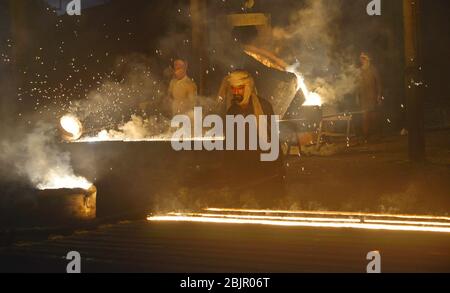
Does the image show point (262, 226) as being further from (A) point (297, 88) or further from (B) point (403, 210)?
(A) point (297, 88)

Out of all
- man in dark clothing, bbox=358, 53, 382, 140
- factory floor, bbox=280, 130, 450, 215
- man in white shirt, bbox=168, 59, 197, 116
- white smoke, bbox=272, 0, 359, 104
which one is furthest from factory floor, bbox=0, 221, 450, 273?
white smoke, bbox=272, 0, 359, 104

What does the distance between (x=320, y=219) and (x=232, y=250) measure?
1.67m

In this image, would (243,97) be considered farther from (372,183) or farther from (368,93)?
(368,93)

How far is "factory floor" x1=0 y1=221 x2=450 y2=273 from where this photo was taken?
4645 millimetres

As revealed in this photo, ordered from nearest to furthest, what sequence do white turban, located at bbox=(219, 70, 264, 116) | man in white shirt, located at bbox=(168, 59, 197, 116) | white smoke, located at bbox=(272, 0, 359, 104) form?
white turban, located at bbox=(219, 70, 264, 116) → man in white shirt, located at bbox=(168, 59, 197, 116) → white smoke, located at bbox=(272, 0, 359, 104)

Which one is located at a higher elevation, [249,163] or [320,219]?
[249,163]

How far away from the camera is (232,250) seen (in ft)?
17.3

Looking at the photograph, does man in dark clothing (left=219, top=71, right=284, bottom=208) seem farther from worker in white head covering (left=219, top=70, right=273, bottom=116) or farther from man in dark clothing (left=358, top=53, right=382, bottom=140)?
man in dark clothing (left=358, top=53, right=382, bottom=140)

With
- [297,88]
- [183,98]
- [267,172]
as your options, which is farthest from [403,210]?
[297,88]

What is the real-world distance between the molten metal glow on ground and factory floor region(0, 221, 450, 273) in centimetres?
23

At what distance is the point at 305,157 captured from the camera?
13234 mm

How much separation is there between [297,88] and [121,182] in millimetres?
7801

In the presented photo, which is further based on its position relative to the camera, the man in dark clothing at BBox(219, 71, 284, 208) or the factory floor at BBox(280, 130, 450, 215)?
the man in dark clothing at BBox(219, 71, 284, 208)

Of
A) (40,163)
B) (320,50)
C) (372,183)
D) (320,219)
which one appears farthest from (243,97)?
(320,50)
